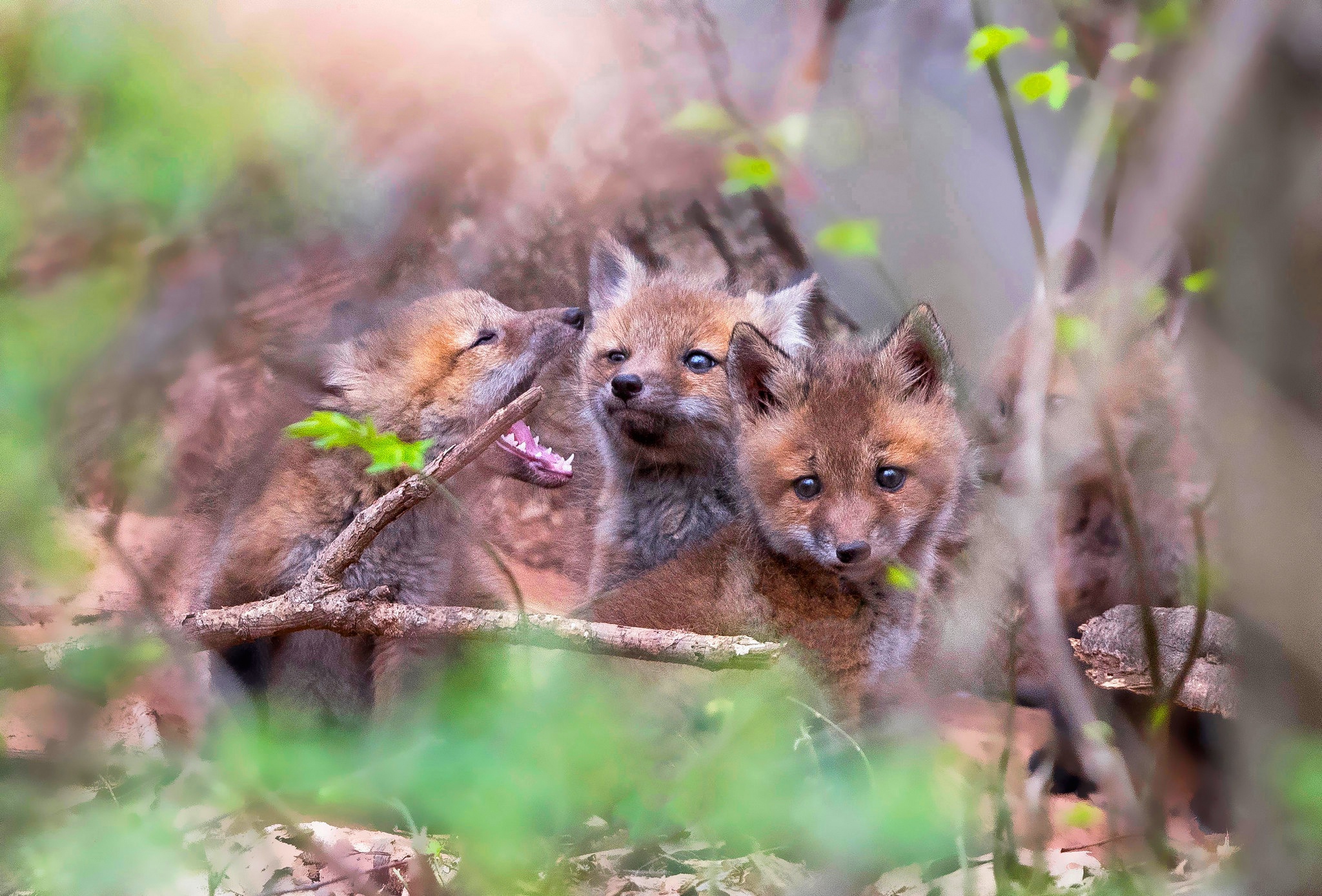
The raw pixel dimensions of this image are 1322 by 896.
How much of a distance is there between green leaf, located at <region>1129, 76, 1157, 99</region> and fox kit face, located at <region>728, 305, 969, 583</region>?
77 cm

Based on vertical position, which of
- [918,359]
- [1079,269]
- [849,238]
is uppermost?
[849,238]

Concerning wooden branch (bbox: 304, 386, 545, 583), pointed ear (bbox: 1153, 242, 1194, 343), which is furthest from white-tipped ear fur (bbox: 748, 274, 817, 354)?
wooden branch (bbox: 304, 386, 545, 583)

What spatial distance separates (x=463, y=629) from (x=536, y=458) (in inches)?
42.0

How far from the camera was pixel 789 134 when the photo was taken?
2727 millimetres

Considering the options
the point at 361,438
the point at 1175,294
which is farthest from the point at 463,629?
the point at 1175,294

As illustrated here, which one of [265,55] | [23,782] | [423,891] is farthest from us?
[265,55]

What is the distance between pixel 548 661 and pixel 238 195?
1974 millimetres

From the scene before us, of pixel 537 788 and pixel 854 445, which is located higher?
pixel 854 445

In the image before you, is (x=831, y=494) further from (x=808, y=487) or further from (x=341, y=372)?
(x=341, y=372)

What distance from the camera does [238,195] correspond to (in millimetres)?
3322

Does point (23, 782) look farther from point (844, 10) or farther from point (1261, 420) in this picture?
point (844, 10)

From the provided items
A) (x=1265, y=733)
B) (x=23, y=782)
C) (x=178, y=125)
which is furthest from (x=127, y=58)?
(x=1265, y=733)

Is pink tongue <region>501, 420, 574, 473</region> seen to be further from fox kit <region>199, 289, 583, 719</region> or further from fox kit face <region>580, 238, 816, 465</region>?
fox kit face <region>580, 238, 816, 465</region>

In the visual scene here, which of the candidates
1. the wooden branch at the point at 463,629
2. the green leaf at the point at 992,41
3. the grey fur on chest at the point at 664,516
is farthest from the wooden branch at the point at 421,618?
the green leaf at the point at 992,41
